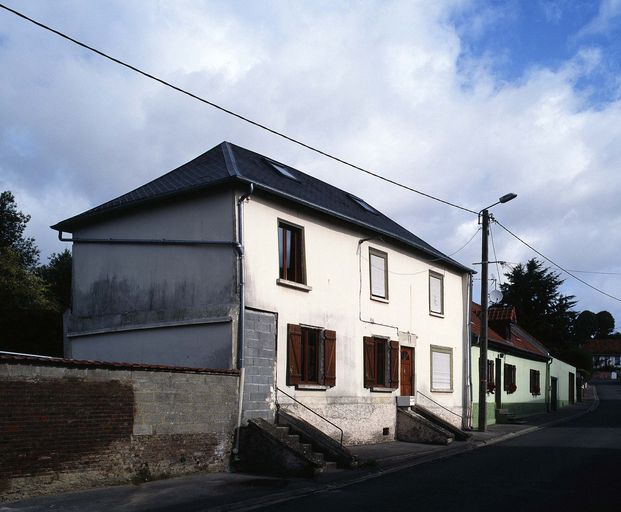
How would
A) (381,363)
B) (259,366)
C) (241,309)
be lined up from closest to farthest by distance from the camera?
1. (241,309)
2. (259,366)
3. (381,363)

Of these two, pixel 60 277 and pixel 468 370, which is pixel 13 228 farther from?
pixel 468 370

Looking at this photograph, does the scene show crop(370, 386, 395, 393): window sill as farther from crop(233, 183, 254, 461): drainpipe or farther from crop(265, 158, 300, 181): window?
crop(265, 158, 300, 181): window

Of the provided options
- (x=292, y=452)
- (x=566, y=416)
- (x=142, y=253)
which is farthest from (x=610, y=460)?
(x=566, y=416)

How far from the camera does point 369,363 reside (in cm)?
1967

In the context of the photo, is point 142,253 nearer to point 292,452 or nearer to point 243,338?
point 243,338

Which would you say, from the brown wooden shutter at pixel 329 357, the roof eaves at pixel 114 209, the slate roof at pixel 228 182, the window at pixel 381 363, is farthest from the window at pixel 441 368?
the roof eaves at pixel 114 209

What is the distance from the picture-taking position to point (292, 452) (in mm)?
13664

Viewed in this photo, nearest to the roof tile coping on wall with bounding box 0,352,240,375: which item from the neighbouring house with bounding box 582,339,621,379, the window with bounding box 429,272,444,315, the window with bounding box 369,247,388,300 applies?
the window with bounding box 369,247,388,300

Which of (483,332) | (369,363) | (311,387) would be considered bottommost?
(311,387)

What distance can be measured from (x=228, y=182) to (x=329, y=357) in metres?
5.43

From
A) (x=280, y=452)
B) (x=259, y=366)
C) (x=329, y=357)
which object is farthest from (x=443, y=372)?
(x=280, y=452)

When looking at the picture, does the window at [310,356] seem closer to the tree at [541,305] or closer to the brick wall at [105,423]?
the brick wall at [105,423]

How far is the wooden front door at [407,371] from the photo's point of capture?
21906 mm

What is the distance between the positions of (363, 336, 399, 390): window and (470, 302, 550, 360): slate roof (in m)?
6.75
